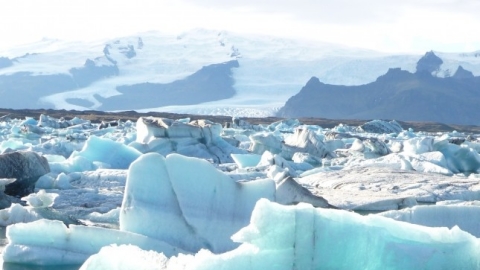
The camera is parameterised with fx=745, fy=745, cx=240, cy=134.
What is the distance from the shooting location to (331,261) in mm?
2707

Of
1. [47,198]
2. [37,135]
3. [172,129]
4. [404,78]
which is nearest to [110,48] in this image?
[404,78]

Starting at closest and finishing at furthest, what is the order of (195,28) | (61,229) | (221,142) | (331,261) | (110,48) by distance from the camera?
(331,261) → (61,229) → (221,142) → (110,48) → (195,28)

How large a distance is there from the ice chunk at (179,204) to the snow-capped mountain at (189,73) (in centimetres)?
4536

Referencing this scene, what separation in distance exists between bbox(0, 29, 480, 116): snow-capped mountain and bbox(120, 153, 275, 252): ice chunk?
4536cm

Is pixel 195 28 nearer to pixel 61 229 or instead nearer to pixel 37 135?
pixel 37 135

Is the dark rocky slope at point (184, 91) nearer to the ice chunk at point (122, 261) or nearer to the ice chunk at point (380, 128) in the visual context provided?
the ice chunk at point (380, 128)

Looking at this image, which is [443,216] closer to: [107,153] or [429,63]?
[107,153]

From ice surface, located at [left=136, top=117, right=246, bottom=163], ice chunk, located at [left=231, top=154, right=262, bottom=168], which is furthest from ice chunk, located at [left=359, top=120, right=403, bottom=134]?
ice chunk, located at [left=231, top=154, right=262, bottom=168]

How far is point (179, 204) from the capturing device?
4289 millimetres

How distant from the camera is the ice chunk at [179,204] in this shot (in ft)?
13.8

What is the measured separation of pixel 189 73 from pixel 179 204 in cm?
6665

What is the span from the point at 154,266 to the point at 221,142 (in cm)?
1091

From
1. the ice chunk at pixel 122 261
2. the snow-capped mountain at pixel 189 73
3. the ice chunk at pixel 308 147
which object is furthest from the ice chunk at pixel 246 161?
the snow-capped mountain at pixel 189 73

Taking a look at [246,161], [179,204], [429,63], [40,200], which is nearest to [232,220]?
[179,204]
